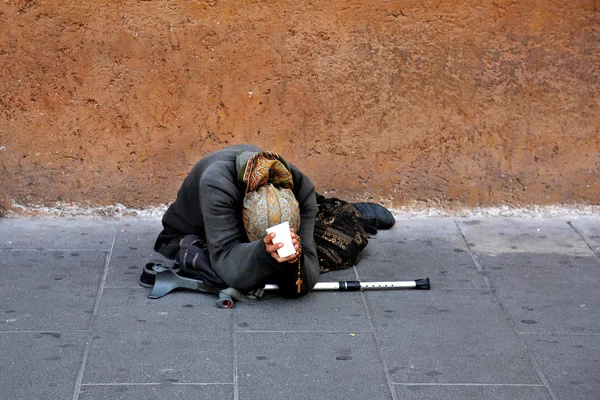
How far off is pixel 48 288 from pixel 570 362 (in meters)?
2.65

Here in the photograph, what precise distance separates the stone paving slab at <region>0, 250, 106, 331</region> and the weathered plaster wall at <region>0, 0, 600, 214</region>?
70cm

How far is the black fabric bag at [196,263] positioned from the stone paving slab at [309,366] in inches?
18.9

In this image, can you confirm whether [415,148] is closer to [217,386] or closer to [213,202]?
[213,202]

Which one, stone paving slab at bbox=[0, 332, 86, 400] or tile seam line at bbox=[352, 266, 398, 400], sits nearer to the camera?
stone paving slab at bbox=[0, 332, 86, 400]

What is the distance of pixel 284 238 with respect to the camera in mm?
4258

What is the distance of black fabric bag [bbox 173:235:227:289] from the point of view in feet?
15.4

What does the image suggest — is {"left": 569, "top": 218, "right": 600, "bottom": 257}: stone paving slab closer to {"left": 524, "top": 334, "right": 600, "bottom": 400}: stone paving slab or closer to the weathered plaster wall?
the weathered plaster wall

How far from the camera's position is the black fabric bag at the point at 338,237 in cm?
505

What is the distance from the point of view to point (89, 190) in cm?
571

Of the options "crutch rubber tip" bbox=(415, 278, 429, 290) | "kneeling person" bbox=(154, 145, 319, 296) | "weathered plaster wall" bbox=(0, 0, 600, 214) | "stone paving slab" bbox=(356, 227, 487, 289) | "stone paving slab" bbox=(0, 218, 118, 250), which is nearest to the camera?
"kneeling person" bbox=(154, 145, 319, 296)

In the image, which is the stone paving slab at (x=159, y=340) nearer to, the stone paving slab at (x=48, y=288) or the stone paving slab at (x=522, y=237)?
the stone paving slab at (x=48, y=288)

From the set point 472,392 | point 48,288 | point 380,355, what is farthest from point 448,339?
point 48,288

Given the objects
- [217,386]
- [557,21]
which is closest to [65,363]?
[217,386]

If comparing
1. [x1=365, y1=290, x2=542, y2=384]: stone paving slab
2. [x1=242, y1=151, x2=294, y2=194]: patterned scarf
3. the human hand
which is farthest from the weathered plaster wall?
the human hand
